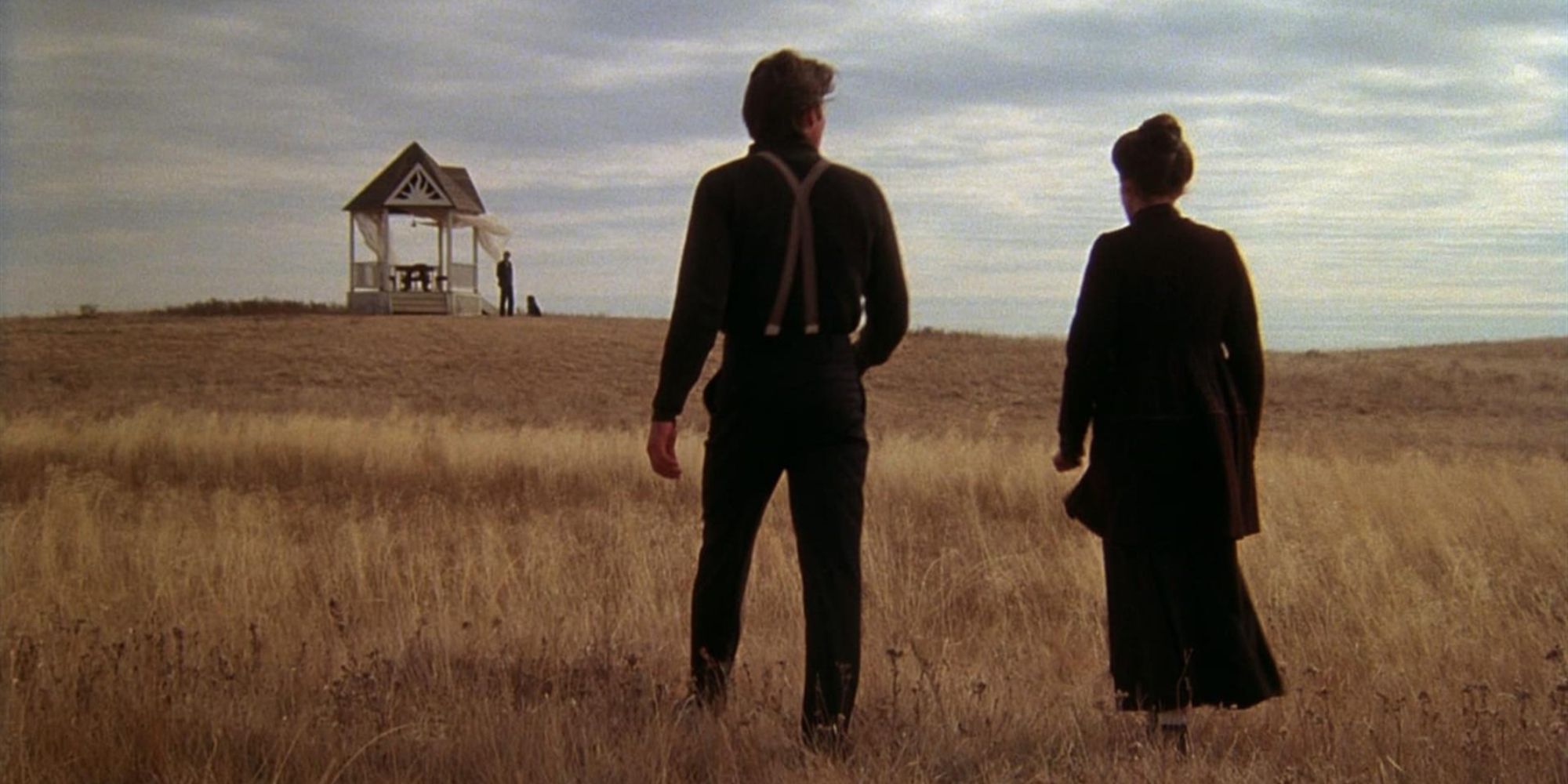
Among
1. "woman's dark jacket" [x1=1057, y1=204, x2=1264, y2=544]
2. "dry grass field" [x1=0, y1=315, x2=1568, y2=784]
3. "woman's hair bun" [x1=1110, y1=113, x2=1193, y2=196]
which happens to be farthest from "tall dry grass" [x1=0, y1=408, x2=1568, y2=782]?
"woman's hair bun" [x1=1110, y1=113, x2=1193, y2=196]

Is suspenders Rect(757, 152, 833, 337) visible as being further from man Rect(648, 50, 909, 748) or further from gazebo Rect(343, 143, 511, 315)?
gazebo Rect(343, 143, 511, 315)

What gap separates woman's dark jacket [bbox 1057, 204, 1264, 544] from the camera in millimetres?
4762

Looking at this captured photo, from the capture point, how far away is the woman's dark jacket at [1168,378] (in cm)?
476

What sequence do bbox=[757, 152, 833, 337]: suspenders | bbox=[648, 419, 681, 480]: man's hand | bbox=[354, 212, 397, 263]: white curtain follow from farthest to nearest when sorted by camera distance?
bbox=[354, 212, 397, 263]: white curtain < bbox=[648, 419, 681, 480]: man's hand < bbox=[757, 152, 833, 337]: suspenders

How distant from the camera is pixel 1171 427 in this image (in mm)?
4773

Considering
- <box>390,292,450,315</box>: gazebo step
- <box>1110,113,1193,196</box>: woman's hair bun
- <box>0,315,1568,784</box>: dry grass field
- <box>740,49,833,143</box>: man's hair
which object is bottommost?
<box>0,315,1568,784</box>: dry grass field

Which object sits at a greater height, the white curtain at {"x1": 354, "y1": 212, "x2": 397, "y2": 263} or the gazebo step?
the white curtain at {"x1": 354, "y1": 212, "x2": 397, "y2": 263}

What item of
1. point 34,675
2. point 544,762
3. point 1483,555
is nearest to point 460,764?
point 544,762

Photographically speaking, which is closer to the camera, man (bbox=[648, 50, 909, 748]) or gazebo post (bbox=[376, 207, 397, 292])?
man (bbox=[648, 50, 909, 748])

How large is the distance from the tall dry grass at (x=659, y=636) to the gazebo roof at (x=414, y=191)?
31605 mm

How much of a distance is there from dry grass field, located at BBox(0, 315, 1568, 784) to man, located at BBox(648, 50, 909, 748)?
1.21 feet

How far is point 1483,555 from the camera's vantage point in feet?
30.8

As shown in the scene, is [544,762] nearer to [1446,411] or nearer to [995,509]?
[995,509]

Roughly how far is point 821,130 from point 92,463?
1160 cm
